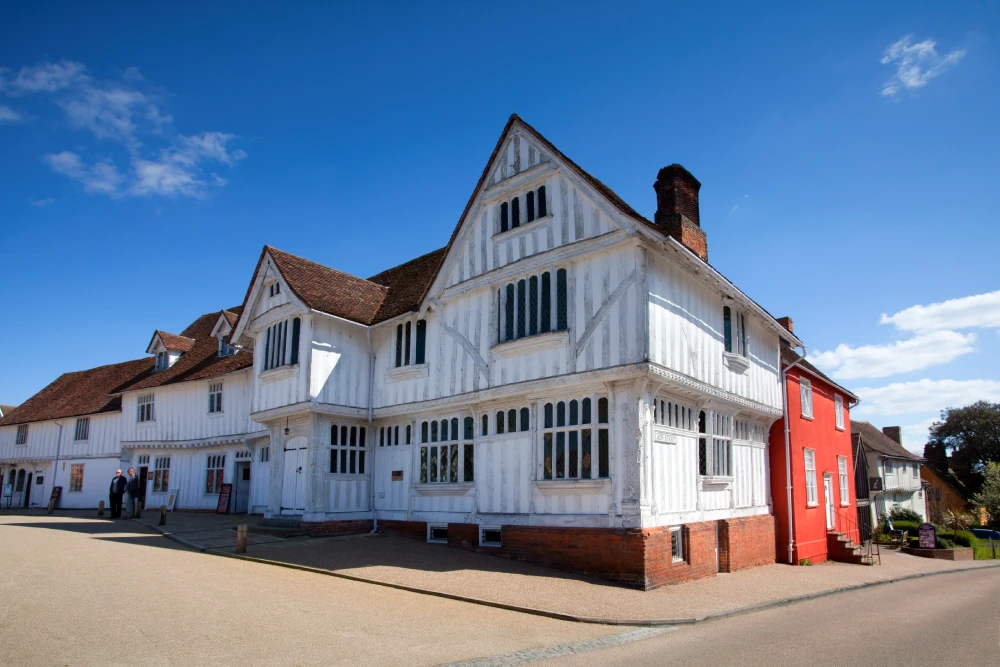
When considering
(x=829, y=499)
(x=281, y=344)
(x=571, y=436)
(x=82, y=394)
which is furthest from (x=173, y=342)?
(x=829, y=499)

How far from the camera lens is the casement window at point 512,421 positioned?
16.2 metres

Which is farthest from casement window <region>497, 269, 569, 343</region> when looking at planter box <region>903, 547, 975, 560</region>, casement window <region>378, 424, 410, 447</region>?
planter box <region>903, 547, 975, 560</region>

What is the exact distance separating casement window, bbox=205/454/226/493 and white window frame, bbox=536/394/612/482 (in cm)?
1783

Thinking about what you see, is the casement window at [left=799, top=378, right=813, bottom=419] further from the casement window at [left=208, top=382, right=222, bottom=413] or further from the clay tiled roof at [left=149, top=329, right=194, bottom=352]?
the clay tiled roof at [left=149, top=329, right=194, bottom=352]

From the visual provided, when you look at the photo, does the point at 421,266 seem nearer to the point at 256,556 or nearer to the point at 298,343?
the point at 298,343

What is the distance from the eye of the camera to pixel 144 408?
32.2m

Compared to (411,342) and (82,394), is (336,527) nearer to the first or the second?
(411,342)

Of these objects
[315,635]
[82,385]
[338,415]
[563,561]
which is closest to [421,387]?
[338,415]

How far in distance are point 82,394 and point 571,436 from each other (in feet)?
110

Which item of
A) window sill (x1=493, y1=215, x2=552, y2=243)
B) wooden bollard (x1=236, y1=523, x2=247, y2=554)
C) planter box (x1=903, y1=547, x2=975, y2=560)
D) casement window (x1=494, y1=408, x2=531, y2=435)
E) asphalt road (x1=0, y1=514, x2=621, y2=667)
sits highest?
window sill (x1=493, y1=215, x2=552, y2=243)

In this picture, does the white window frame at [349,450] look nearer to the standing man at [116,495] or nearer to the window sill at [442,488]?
the window sill at [442,488]

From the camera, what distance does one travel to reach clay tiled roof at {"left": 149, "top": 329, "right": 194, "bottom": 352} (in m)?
33.0

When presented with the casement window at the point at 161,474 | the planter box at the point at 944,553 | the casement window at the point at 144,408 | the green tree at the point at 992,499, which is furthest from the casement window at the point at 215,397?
the green tree at the point at 992,499

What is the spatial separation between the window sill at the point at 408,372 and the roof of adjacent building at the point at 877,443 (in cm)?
2995
